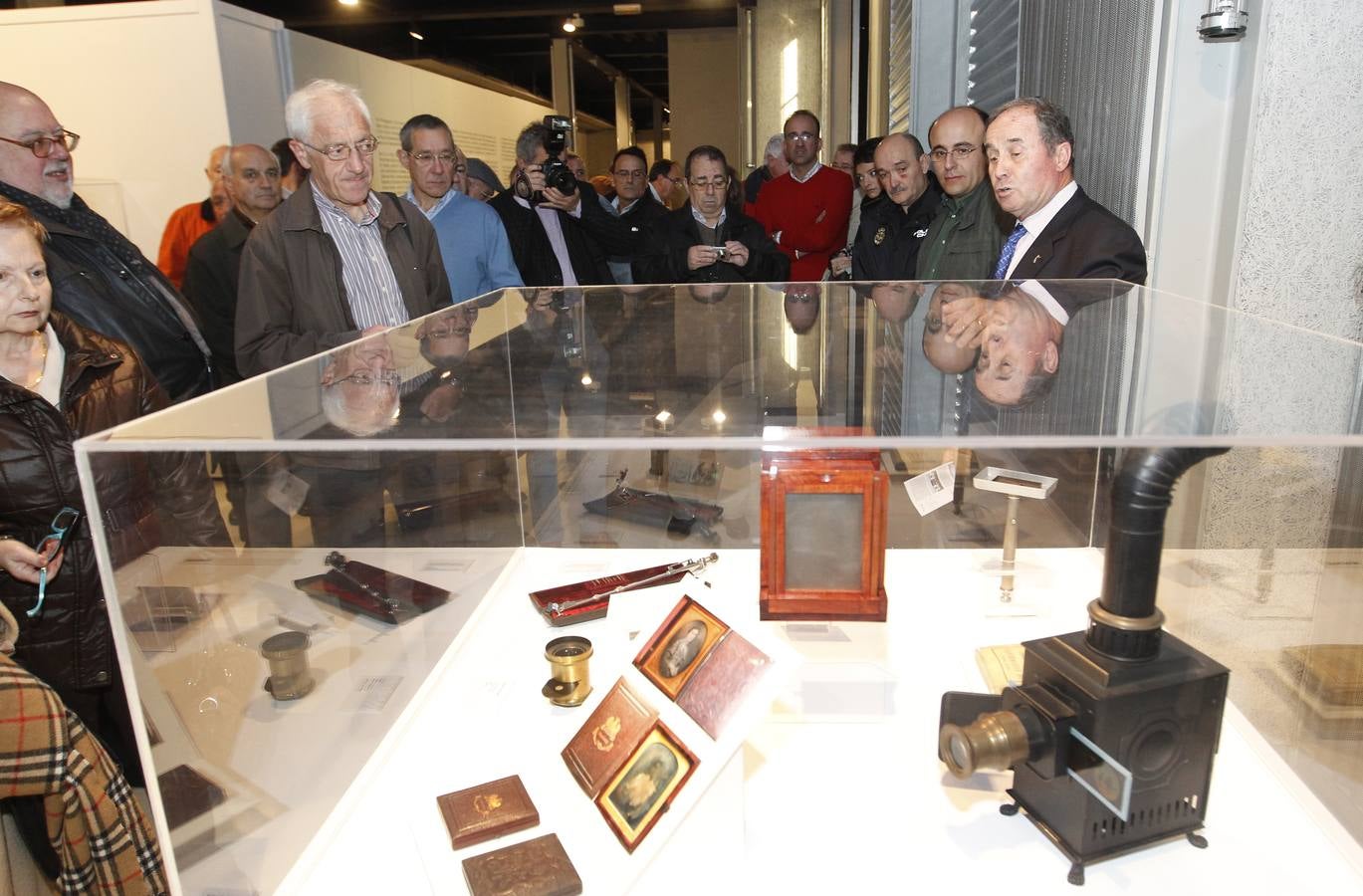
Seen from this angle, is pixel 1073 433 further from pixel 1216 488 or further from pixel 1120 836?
pixel 1216 488

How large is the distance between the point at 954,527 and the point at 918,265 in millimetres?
1296

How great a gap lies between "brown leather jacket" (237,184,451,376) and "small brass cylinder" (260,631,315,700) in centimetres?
104

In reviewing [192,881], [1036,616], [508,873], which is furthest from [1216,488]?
[192,881]

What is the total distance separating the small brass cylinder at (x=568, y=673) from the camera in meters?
1.29

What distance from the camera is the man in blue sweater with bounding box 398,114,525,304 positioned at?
2.92 metres

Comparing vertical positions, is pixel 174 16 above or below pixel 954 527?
above

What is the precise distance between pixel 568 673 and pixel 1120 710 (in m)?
0.71

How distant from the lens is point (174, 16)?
402 centimetres

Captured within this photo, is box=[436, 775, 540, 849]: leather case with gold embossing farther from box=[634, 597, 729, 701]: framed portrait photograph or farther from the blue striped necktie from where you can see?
the blue striped necktie

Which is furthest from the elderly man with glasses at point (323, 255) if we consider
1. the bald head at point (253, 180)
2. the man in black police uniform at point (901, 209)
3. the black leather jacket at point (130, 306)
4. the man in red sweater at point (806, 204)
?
the man in red sweater at point (806, 204)

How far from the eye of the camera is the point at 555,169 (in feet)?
11.2

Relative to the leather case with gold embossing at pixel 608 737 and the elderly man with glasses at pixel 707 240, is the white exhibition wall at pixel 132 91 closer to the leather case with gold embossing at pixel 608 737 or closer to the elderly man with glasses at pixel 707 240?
the elderly man with glasses at pixel 707 240

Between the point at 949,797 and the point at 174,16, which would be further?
the point at 174,16

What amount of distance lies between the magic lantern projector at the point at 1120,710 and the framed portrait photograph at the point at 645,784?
286mm
